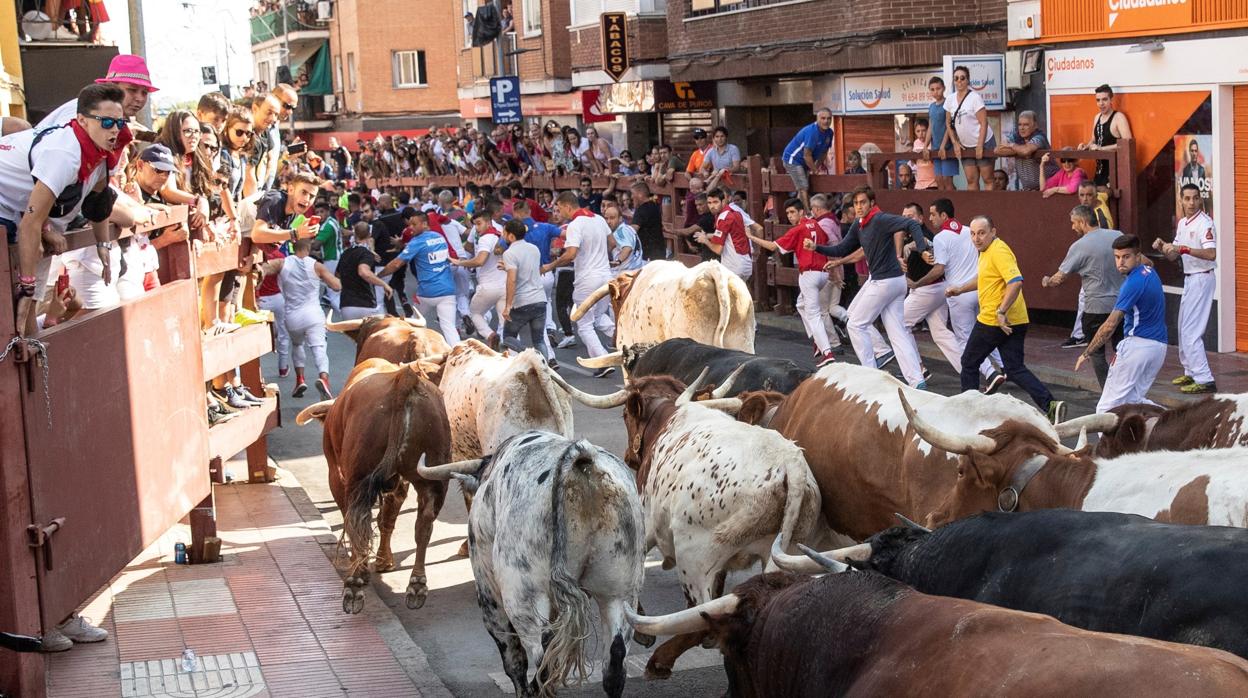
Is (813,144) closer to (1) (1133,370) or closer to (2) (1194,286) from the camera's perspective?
(2) (1194,286)

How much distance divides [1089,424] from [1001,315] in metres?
6.43

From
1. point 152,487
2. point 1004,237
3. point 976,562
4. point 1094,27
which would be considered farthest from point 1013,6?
point 976,562

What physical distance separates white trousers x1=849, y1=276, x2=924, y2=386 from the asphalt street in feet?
2.02

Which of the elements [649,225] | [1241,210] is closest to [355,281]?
[649,225]

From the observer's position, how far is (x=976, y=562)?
201 inches

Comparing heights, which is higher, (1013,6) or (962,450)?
(1013,6)

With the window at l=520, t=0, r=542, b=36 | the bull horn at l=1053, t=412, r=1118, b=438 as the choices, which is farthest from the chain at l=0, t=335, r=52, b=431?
the window at l=520, t=0, r=542, b=36

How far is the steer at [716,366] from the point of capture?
974 cm

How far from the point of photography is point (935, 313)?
15891 millimetres

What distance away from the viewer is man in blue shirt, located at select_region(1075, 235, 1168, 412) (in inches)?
475

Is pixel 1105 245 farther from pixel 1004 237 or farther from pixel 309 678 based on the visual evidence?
pixel 309 678

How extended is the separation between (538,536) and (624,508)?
0.42 metres

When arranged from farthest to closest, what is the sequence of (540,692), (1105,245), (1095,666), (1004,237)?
(1004,237)
(1105,245)
(540,692)
(1095,666)

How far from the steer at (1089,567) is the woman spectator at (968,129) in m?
15.2
